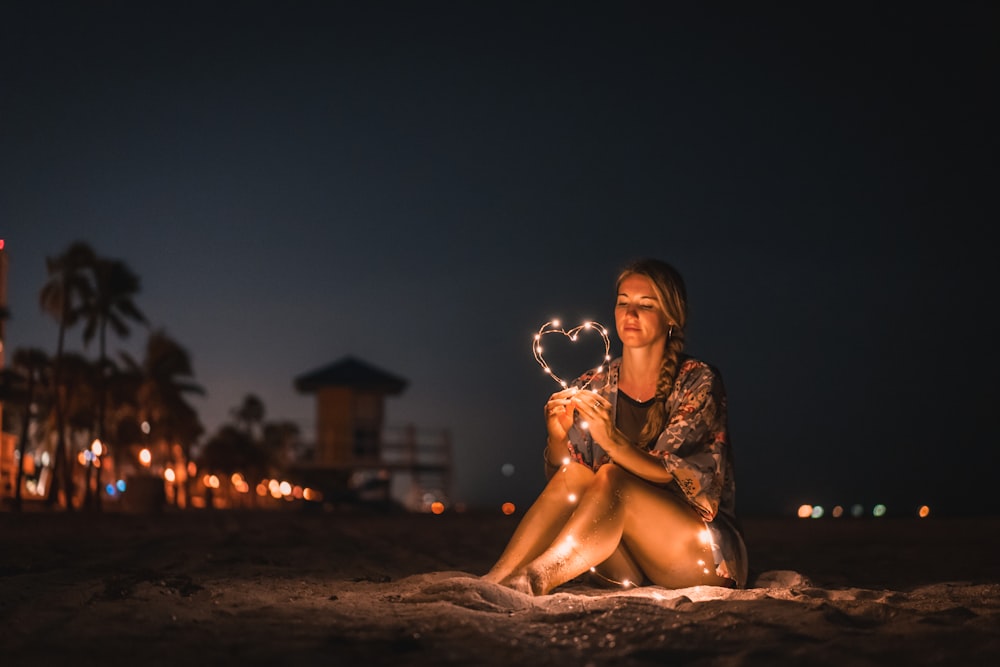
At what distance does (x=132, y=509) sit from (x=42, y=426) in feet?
82.7

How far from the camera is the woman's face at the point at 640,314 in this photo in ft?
15.6

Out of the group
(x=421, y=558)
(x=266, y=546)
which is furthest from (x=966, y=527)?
(x=266, y=546)

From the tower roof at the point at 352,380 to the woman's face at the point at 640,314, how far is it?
103 feet

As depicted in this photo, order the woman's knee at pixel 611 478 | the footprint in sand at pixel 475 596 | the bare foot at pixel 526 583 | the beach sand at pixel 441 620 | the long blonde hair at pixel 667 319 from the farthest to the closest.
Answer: the long blonde hair at pixel 667 319 → the woman's knee at pixel 611 478 → the bare foot at pixel 526 583 → the footprint in sand at pixel 475 596 → the beach sand at pixel 441 620

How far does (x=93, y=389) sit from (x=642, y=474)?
35.1 m

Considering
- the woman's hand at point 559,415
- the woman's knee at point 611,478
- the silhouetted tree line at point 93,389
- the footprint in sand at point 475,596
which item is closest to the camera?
the footprint in sand at point 475,596

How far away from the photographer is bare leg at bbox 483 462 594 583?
4473mm

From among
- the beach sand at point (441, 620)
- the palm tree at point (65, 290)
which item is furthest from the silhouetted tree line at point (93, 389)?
the beach sand at point (441, 620)

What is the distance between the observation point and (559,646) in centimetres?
326

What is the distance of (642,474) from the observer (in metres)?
4.38

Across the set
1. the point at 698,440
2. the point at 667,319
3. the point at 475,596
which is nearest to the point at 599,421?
the point at 698,440

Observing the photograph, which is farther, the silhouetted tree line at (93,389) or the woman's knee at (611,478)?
the silhouetted tree line at (93,389)

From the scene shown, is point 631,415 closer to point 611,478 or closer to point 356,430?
point 611,478

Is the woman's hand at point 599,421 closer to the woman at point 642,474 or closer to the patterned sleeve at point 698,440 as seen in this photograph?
the woman at point 642,474
